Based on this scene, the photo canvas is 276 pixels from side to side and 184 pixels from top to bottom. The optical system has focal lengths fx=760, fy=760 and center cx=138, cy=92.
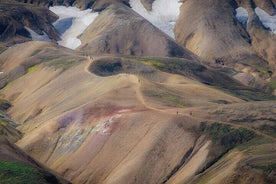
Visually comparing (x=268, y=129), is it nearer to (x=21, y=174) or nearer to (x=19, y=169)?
(x=19, y=169)

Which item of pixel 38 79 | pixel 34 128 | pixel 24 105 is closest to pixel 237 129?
pixel 34 128

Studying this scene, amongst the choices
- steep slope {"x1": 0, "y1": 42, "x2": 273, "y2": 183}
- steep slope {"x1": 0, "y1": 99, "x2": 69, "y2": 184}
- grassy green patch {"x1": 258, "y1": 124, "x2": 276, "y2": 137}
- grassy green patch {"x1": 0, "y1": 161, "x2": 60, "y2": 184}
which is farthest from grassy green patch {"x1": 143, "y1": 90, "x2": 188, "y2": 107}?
grassy green patch {"x1": 0, "y1": 161, "x2": 60, "y2": 184}

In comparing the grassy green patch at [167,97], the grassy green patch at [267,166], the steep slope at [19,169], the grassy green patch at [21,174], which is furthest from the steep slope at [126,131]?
the grassy green patch at [21,174]

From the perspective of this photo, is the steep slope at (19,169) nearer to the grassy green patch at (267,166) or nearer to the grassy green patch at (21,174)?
the grassy green patch at (21,174)

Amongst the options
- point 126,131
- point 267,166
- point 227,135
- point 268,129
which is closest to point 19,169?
point 126,131

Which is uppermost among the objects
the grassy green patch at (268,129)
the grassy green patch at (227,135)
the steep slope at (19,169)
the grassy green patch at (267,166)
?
the grassy green patch at (267,166)

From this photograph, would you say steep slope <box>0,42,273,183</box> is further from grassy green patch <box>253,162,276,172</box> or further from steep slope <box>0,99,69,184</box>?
steep slope <box>0,99,69,184</box>
